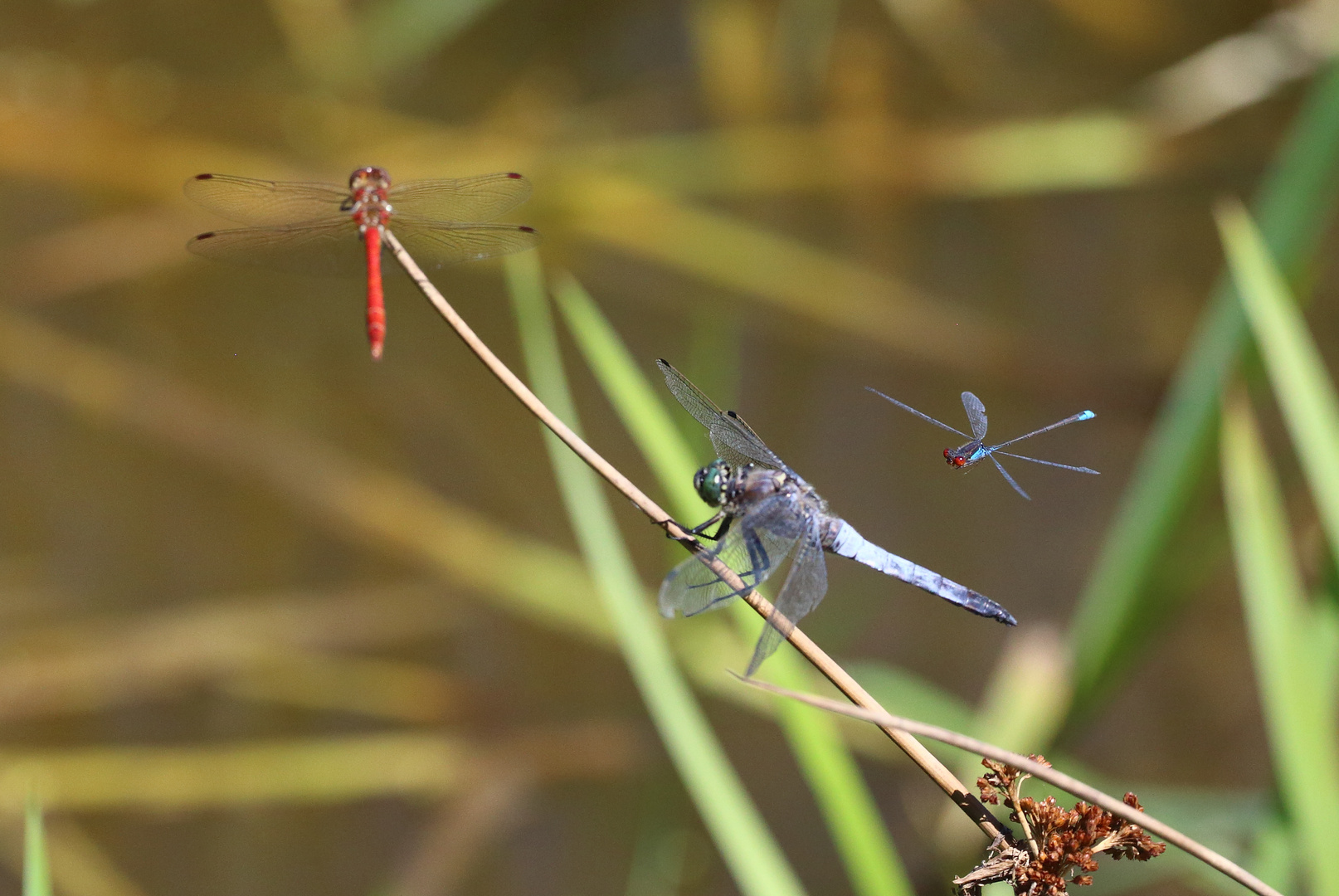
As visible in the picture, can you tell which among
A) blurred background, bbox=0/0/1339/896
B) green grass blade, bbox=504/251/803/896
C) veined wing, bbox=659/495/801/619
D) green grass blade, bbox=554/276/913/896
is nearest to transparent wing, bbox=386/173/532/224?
green grass blade, bbox=504/251/803/896

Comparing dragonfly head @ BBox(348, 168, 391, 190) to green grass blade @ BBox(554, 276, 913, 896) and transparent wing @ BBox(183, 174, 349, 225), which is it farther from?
green grass blade @ BBox(554, 276, 913, 896)

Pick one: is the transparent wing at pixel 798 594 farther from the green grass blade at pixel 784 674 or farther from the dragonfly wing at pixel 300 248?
the dragonfly wing at pixel 300 248

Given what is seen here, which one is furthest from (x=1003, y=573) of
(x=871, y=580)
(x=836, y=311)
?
(x=836, y=311)

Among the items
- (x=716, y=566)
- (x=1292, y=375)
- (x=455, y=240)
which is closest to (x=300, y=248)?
(x=455, y=240)

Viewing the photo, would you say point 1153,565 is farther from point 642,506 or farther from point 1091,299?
Result: point 1091,299

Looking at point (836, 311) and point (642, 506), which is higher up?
point (836, 311)

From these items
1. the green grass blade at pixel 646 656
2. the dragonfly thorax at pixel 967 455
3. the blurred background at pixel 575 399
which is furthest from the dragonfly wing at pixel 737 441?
the blurred background at pixel 575 399
